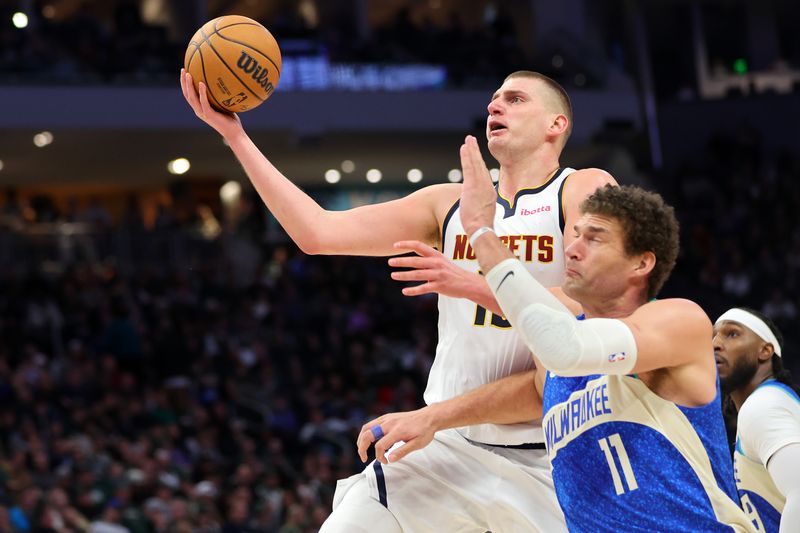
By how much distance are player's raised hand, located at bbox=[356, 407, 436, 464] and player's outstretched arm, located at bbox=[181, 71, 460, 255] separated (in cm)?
68

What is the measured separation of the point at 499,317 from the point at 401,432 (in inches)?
23.2

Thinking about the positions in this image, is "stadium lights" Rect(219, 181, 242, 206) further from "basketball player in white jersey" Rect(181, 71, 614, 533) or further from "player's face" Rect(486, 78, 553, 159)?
"player's face" Rect(486, 78, 553, 159)

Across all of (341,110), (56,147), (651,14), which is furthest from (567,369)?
(651,14)

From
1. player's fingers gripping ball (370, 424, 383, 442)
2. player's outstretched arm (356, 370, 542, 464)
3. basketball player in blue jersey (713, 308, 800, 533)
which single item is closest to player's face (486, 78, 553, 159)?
player's outstretched arm (356, 370, 542, 464)

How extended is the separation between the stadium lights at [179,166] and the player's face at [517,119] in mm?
20161

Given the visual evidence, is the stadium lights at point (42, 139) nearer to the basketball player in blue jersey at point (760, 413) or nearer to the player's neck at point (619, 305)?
the basketball player in blue jersey at point (760, 413)

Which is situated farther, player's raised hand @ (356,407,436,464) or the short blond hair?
the short blond hair

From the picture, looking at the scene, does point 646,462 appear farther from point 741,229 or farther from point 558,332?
point 741,229

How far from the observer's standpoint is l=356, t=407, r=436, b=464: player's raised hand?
14.1 feet

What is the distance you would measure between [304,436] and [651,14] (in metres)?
18.2

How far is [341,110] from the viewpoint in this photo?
21.7 metres

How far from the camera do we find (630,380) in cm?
357

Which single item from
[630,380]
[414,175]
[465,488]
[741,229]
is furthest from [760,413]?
[414,175]

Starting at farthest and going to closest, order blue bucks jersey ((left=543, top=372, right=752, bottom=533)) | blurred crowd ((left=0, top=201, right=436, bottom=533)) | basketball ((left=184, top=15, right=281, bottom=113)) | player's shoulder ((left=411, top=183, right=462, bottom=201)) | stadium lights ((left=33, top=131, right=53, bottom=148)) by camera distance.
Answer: stadium lights ((left=33, top=131, right=53, bottom=148)) → blurred crowd ((left=0, top=201, right=436, bottom=533)) → player's shoulder ((left=411, top=183, right=462, bottom=201)) → basketball ((left=184, top=15, right=281, bottom=113)) → blue bucks jersey ((left=543, top=372, right=752, bottom=533))
